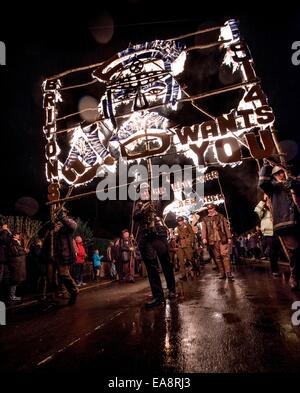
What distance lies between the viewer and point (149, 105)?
23.2ft

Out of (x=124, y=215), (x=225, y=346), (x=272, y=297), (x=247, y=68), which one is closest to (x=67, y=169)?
(x=247, y=68)

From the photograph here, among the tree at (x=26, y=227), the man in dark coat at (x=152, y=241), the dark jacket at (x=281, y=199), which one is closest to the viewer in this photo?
the dark jacket at (x=281, y=199)

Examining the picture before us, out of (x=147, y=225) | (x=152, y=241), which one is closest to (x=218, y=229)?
(x=152, y=241)

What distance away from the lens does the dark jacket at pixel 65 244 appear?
5957 millimetres

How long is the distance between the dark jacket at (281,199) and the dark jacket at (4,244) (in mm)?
6981

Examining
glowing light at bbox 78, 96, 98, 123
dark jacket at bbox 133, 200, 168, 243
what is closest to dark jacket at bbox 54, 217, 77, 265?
dark jacket at bbox 133, 200, 168, 243

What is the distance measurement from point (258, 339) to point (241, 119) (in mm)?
4614

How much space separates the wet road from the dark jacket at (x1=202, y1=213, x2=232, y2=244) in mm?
3577

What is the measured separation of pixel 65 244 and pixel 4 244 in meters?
3.00

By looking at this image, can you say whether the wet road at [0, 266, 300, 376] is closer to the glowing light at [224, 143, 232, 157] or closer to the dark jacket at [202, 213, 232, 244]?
the glowing light at [224, 143, 232, 157]

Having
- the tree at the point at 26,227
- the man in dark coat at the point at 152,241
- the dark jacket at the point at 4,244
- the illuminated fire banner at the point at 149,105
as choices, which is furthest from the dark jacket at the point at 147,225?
the tree at the point at 26,227

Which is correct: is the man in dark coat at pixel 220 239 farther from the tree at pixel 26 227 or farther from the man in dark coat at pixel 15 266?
the tree at pixel 26 227

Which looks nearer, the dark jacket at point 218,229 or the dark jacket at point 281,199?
the dark jacket at point 281,199
